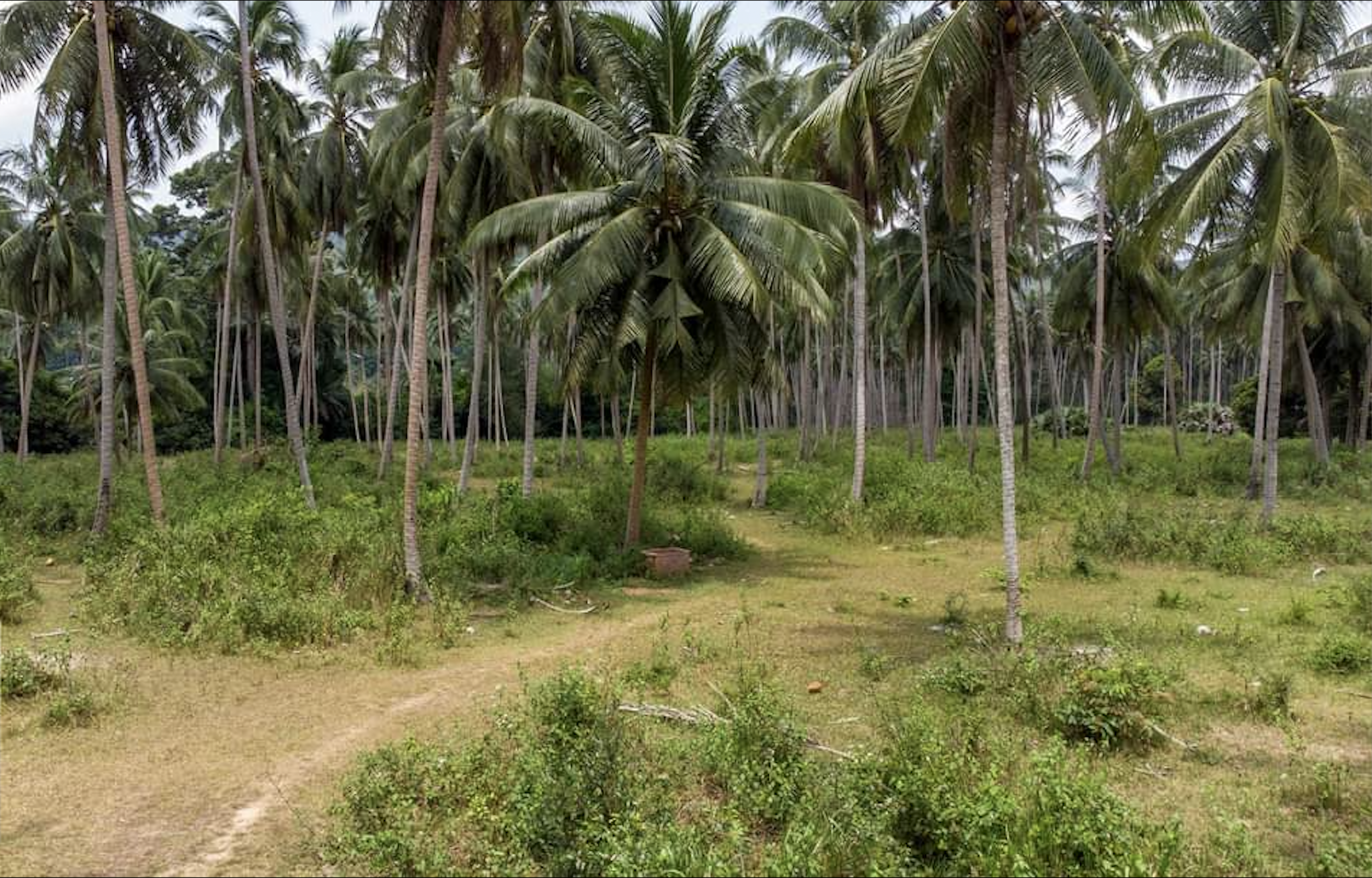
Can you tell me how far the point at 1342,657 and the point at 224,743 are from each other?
375 inches

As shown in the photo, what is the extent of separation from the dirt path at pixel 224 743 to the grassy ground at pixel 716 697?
0.07 ft

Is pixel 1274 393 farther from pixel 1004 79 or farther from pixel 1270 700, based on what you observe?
pixel 1270 700

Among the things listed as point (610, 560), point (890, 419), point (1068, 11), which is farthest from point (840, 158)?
point (890, 419)

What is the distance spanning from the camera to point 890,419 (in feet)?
225

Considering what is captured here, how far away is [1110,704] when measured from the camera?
6688mm

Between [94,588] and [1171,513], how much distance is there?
18093 millimetres

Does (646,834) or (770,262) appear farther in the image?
(770,262)

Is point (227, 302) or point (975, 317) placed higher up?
point (227, 302)

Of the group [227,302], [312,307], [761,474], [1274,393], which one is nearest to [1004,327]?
[1274,393]

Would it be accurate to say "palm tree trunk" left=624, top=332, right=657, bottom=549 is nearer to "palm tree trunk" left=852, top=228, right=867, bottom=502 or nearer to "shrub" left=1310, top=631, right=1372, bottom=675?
"palm tree trunk" left=852, top=228, right=867, bottom=502

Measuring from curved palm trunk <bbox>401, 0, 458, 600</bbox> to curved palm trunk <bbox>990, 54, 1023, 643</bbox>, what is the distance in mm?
6596

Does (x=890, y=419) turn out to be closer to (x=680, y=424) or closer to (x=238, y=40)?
(x=680, y=424)

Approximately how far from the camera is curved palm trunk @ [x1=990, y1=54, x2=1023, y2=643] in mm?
8875

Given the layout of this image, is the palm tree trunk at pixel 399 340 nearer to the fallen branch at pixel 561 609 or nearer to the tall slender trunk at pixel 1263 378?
the fallen branch at pixel 561 609
